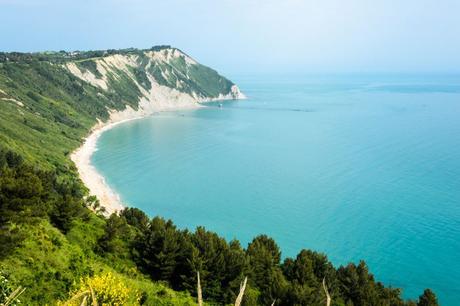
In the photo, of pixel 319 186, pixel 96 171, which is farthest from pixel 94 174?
pixel 319 186

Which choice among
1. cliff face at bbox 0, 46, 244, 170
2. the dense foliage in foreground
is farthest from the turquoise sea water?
the dense foliage in foreground

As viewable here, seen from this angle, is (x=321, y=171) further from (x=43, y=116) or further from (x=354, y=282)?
(x=43, y=116)

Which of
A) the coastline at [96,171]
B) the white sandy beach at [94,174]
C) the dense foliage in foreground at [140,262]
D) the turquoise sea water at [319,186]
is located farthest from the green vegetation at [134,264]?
the white sandy beach at [94,174]

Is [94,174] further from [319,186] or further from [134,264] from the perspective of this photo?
[134,264]

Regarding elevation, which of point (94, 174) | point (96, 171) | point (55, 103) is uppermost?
point (55, 103)

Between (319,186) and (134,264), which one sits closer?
(134,264)

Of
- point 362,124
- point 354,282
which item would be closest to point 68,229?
point 354,282

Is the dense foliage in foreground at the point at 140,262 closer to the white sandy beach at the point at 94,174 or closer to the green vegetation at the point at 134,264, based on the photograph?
the green vegetation at the point at 134,264

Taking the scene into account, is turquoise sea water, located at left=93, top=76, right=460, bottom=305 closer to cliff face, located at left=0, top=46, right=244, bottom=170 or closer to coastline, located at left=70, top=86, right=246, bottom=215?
coastline, located at left=70, top=86, right=246, bottom=215
